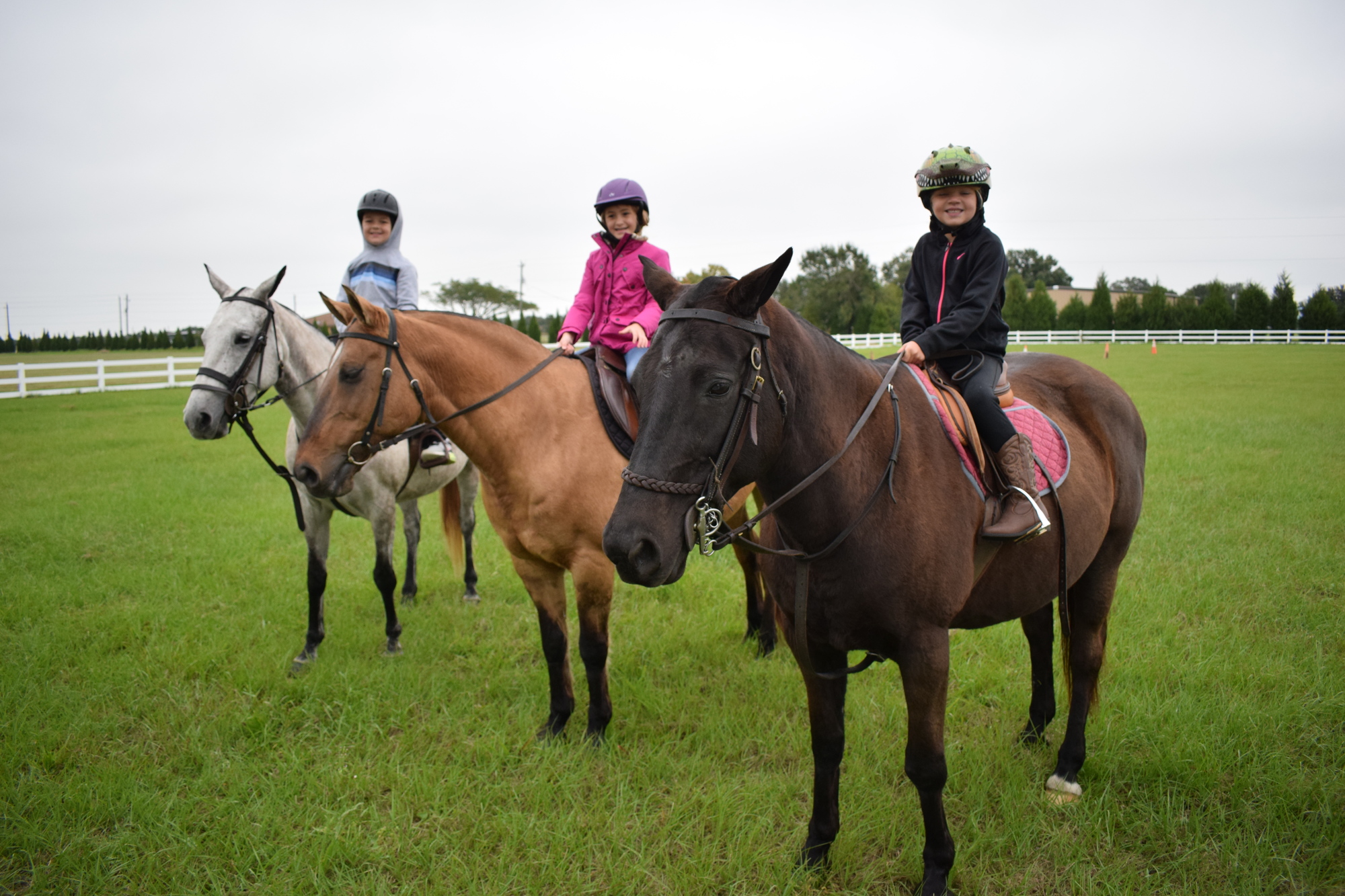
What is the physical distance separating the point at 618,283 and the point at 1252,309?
66.0m

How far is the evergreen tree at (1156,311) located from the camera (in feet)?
180

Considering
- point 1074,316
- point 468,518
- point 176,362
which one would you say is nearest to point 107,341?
point 176,362

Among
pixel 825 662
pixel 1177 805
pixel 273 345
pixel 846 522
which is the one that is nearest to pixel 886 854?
pixel 825 662

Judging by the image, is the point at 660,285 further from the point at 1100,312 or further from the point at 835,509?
the point at 1100,312

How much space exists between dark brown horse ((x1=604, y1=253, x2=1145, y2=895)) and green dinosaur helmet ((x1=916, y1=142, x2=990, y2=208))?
104 centimetres

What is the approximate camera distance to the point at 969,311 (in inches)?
115

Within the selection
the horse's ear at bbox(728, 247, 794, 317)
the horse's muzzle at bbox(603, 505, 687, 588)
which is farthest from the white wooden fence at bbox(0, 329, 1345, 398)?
the horse's muzzle at bbox(603, 505, 687, 588)

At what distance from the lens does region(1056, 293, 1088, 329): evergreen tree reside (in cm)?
5703

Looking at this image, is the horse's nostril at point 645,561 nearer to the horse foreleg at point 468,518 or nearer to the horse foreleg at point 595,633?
the horse foreleg at point 595,633

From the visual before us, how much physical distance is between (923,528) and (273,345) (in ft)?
14.7

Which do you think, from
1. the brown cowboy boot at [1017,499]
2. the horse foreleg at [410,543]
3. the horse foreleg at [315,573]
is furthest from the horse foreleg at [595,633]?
the horse foreleg at [410,543]

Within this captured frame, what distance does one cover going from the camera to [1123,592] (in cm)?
577

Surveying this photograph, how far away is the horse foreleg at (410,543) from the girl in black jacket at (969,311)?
4.96 metres

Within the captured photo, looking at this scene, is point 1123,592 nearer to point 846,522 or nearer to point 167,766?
point 846,522
